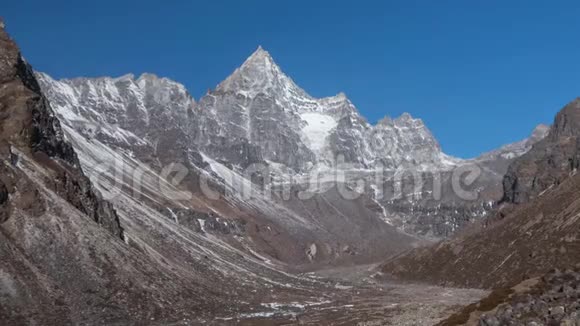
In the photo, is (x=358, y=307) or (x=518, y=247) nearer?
(x=358, y=307)

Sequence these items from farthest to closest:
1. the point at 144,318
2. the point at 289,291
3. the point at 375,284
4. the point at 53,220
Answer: the point at 375,284 < the point at 289,291 < the point at 53,220 < the point at 144,318

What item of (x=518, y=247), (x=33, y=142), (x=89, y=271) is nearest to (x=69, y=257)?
(x=89, y=271)

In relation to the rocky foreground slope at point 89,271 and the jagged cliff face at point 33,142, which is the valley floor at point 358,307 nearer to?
the rocky foreground slope at point 89,271

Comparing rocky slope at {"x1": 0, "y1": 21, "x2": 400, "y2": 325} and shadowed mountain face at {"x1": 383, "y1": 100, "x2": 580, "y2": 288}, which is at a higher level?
shadowed mountain face at {"x1": 383, "y1": 100, "x2": 580, "y2": 288}

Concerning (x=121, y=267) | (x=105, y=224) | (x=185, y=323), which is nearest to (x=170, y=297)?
(x=121, y=267)

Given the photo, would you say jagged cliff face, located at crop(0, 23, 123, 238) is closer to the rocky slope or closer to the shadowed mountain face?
the rocky slope

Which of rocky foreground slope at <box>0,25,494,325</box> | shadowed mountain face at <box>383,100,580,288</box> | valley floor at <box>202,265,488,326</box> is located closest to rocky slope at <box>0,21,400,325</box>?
rocky foreground slope at <box>0,25,494,325</box>

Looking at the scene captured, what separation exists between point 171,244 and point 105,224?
38580 mm

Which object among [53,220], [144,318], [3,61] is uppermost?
[3,61]

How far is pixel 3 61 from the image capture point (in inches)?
5576

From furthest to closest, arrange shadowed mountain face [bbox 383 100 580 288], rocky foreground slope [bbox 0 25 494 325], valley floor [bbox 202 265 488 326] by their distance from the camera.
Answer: shadowed mountain face [bbox 383 100 580 288]
valley floor [bbox 202 265 488 326]
rocky foreground slope [bbox 0 25 494 325]

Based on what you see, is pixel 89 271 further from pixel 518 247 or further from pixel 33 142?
pixel 518 247

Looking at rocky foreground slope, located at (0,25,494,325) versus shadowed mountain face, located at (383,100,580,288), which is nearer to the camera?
rocky foreground slope, located at (0,25,494,325)

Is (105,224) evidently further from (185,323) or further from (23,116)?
(185,323)
